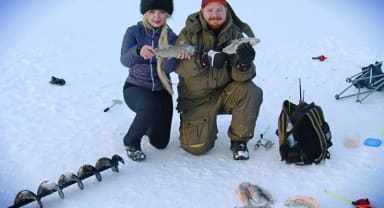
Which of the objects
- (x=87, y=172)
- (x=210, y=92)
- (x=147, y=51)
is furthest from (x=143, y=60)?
(x=87, y=172)

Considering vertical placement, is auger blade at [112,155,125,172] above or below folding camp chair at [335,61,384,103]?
below

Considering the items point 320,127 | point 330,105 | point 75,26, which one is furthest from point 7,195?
point 75,26

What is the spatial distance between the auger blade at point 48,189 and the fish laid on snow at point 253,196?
1.41 m

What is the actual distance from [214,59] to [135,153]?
115 cm

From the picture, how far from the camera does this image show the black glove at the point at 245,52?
3377mm

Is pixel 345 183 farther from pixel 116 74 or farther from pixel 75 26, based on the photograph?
pixel 75 26

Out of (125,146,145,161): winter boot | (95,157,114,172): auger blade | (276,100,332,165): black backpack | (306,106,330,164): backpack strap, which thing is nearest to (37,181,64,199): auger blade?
(95,157,114,172): auger blade

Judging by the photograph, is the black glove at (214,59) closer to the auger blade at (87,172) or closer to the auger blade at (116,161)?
the auger blade at (116,161)

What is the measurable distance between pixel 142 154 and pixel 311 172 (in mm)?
1538

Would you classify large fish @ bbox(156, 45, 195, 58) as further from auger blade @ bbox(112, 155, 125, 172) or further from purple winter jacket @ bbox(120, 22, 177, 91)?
auger blade @ bbox(112, 155, 125, 172)

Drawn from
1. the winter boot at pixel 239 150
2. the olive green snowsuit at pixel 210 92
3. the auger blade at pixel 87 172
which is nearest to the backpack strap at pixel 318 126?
the olive green snowsuit at pixel 210 92

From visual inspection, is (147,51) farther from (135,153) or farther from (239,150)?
(239,150)

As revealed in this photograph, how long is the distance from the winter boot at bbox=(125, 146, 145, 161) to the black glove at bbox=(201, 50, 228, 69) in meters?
1.01

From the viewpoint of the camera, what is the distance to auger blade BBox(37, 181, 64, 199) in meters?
3.10
